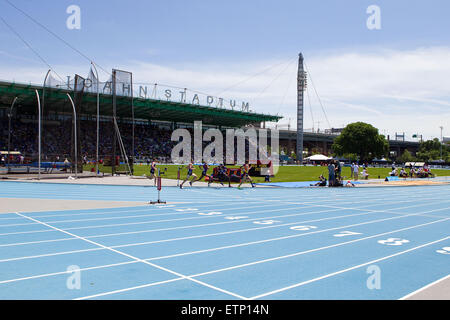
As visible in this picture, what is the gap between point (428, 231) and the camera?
34.1 feet

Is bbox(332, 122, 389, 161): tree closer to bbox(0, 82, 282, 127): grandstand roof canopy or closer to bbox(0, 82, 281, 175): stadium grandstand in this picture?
bbox(0, 82, 282, 127): grandstand roof canopy

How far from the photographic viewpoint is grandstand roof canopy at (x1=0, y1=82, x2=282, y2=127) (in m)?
35.6

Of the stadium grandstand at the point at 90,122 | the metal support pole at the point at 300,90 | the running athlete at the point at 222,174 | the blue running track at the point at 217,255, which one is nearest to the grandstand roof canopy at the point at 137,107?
the stadium grandstand at the point at 90,122

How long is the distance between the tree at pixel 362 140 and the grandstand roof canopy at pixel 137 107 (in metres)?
17.4

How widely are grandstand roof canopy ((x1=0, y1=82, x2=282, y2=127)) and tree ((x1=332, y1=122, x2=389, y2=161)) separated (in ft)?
57.1

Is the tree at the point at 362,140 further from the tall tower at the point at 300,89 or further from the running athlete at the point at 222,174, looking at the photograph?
the running athlete at the point at 222,174

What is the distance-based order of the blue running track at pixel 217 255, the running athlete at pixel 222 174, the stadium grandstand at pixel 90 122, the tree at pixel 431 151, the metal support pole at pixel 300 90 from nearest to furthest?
1. the blue running track at pixel 217 255
2. the running athlete at pixel 222 174
3. the stadium grandstand at pixel 90 122
4. the metal support pole at pixel 300 90
5. the tree at pixel 431 151

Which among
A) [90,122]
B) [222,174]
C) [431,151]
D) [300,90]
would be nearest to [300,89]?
[300,90]

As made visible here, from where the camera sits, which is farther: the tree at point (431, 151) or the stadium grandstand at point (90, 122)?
the tree at point (431, 151)

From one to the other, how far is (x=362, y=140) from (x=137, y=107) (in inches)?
2089

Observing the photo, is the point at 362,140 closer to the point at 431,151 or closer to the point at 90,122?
the point at 431,151

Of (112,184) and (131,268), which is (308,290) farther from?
(112,184)

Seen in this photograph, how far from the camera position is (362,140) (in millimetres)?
94000

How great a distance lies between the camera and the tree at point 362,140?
93938 millimetres
